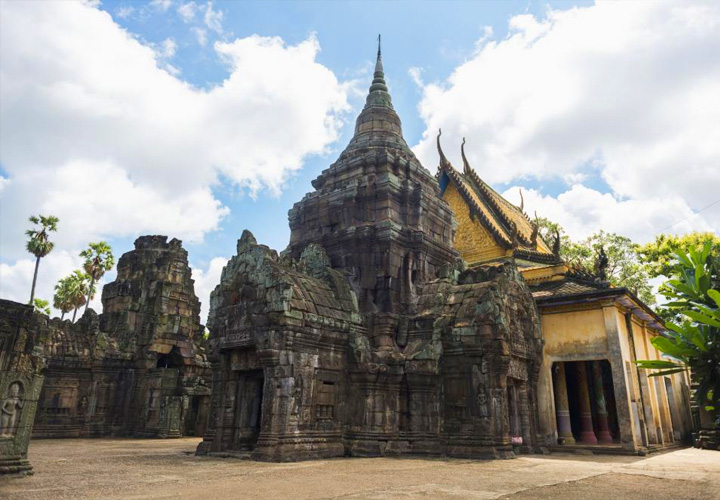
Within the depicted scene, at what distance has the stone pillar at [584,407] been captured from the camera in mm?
17172

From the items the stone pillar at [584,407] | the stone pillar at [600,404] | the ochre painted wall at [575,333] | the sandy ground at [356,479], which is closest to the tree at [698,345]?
the sandy ground at [356,479]

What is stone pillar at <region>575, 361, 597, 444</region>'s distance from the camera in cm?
1717

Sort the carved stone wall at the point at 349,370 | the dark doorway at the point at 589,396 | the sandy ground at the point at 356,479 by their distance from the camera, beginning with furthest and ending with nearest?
the dark doorway at the point at 589,396 < the carved stone wall at the point at 349,370 < the sandy ground at the point at 356,479

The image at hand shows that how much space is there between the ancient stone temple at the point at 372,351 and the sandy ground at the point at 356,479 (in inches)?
42.4

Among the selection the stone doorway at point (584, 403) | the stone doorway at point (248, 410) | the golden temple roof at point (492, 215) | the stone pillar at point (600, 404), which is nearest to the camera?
the stone doorway at point (248, 410)

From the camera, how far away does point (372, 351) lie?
13414 mm

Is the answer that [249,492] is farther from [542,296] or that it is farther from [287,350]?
[542,296]

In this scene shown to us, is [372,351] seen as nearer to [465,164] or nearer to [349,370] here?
[349,370]

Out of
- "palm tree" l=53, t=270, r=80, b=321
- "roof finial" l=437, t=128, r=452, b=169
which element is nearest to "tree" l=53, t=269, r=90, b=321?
"palm tree" l=53, t=270, r=80, b=321

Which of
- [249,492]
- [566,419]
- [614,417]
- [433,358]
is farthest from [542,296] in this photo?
[249,492]

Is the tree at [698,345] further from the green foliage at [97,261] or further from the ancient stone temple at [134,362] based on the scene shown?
the green foliage at [97,261]

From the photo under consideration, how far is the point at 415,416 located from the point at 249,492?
7079mm

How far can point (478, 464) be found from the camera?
10867mm

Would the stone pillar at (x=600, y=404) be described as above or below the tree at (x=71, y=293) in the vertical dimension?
below
